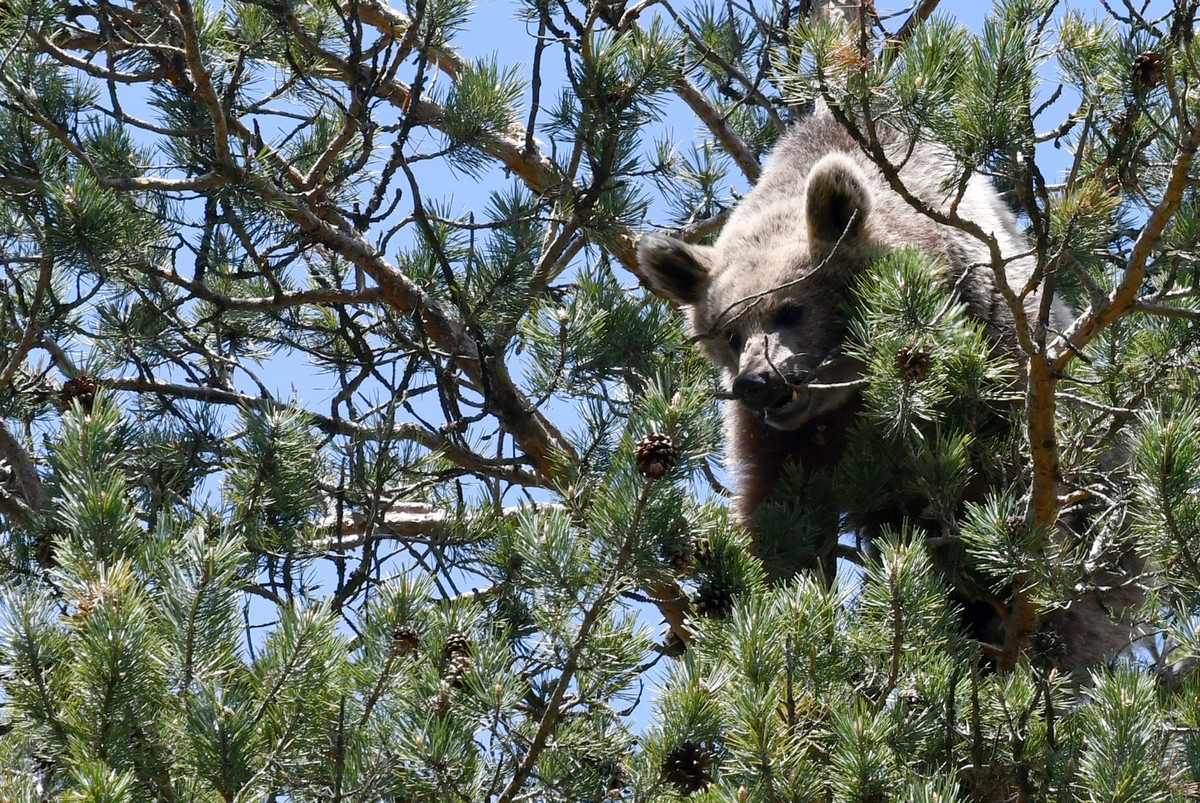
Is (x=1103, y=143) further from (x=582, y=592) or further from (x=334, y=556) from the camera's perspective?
(x=334, y=556)

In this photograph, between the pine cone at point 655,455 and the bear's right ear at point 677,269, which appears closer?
the pine cone at point 655,455

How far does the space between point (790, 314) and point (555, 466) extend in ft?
7.39

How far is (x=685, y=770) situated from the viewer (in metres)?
2.77

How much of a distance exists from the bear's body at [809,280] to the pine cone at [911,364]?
1.24 m

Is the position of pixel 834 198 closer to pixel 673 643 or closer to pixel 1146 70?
pixel 673 643

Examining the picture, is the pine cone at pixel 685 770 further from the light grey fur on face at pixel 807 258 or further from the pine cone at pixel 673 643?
the light grey fur on face at pixel 807 258

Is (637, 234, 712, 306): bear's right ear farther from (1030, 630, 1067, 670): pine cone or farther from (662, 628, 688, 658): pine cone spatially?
(1030, 630, 1067, 670): pine cone

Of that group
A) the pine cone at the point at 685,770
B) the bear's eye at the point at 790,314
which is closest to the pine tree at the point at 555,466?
the pine cone at the point at 685,770

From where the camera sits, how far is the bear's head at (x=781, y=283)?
5.09m

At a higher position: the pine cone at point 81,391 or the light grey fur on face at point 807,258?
the light grey fur on face at point 807,258

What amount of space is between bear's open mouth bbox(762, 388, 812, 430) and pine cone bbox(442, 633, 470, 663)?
8.00 ft

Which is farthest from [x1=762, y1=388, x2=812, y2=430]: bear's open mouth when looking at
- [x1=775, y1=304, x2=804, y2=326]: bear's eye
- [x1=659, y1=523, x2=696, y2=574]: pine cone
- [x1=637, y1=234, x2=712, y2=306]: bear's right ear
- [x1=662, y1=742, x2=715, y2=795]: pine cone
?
[x1=662, y1=742, x2=715, y2=795]: pine cone

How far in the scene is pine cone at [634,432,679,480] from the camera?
2.79m

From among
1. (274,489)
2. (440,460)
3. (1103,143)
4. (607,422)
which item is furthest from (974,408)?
(274,489)
